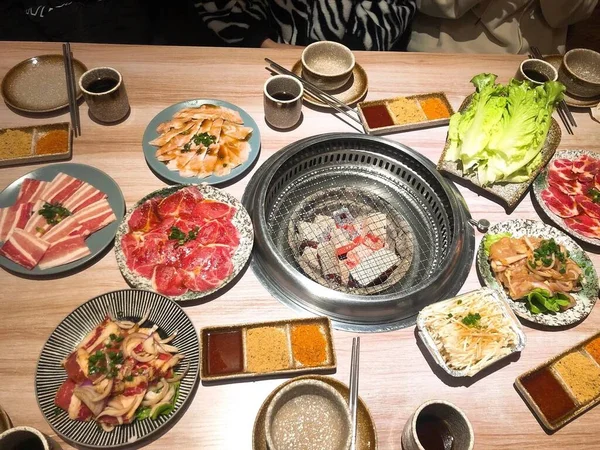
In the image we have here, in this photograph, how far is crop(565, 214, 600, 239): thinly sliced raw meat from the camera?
2.47m

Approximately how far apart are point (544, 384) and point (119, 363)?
71.8 inches

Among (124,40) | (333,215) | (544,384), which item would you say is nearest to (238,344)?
(333,215)

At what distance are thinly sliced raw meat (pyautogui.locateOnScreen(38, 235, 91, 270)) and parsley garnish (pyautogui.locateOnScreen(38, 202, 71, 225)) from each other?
15 centimetres

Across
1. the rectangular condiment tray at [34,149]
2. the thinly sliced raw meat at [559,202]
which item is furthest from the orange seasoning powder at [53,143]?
the thinly sliced raw meat at [559,202]

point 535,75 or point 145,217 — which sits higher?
point 535,75

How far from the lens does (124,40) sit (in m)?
3.97

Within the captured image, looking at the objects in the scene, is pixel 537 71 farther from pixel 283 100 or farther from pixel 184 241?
pixel 184 241

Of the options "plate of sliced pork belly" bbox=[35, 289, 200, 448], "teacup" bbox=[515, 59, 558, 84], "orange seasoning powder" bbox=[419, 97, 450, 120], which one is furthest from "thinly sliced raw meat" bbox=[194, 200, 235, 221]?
"teacup" bbox=[515, 59, 558, 84]

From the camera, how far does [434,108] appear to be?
2.93 m

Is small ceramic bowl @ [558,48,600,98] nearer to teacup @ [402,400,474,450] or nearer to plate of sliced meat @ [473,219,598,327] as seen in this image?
plate of sliced meat @ [473,219,598,327]

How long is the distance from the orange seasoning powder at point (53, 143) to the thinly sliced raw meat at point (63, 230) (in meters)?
0.50

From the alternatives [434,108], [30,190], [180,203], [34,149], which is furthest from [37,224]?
[434,108]

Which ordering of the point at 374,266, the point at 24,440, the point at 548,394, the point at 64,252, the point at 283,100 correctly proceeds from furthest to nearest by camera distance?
the point at 283,100, the point at 374,266, the point at 64,252, the point at 548,394, the point at 24,440

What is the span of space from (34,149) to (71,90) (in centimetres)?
46
